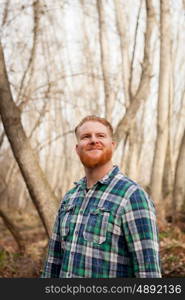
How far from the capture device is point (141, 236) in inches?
76.0

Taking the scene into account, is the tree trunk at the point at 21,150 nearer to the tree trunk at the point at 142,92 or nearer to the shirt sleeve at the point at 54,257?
the tree trunk at the point at 142,92

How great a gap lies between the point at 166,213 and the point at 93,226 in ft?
28.2

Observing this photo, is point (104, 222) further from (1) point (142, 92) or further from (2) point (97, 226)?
(1) point (142, 92)

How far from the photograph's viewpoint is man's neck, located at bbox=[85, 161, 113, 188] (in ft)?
7.03

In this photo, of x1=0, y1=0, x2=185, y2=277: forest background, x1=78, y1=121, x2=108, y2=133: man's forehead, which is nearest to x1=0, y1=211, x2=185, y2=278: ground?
x1=0, y1=0, x2=185, y2=277: forest background

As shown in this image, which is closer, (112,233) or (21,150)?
(112,233)

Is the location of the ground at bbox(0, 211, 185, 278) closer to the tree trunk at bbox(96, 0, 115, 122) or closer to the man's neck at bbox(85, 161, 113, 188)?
the tree trunk at bbox(96, 0, 115, 122)

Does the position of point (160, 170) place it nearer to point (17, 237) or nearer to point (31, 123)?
point (17, 237)

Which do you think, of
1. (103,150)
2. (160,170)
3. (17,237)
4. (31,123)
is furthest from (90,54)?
(103,150)

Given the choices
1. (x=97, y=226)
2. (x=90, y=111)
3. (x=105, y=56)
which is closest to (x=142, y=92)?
(x=97, y=226)

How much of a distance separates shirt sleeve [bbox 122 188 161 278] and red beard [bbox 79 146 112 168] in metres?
0.26

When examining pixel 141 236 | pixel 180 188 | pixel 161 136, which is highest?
pixel 161 136

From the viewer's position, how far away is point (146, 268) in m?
1.91

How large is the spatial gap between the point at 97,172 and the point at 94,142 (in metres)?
0.17
